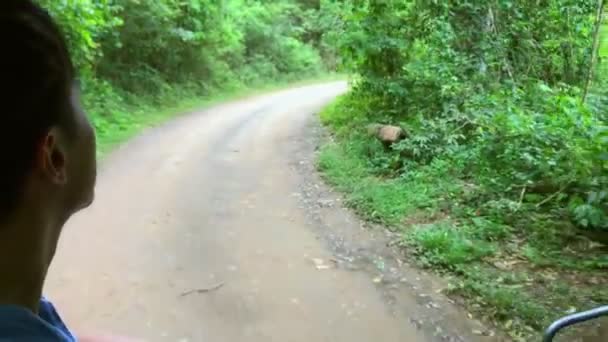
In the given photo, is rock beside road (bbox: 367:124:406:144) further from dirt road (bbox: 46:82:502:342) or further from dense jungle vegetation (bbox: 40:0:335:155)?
dense jungle vegetation (bbox: 40:0:335:155)

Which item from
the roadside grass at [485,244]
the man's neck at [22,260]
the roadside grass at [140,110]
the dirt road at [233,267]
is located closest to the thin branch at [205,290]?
the dirt road at [233,267]

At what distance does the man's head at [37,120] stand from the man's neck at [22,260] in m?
0.01

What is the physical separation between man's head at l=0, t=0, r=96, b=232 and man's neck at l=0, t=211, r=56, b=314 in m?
0.01

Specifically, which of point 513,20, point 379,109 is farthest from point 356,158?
point 513,20

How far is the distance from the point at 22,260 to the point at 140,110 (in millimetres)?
13684

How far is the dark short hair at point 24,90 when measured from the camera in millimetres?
624

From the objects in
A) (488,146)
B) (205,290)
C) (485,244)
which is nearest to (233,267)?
(205,290)

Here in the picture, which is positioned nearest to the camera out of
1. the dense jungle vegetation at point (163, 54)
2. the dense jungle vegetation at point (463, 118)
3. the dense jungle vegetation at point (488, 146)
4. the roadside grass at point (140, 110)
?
the dense jungle vegetation at point (488, 146)

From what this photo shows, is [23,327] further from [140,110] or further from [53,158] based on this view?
[140,110]

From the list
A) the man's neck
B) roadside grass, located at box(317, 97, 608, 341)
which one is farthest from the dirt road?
the man's neck

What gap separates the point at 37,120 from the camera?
649 mm

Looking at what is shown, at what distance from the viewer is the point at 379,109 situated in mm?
10656

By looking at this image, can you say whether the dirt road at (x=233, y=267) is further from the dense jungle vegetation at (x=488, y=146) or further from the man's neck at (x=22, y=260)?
the man's neck at (x=22, y=260)

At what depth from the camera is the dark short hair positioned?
0.62 m
